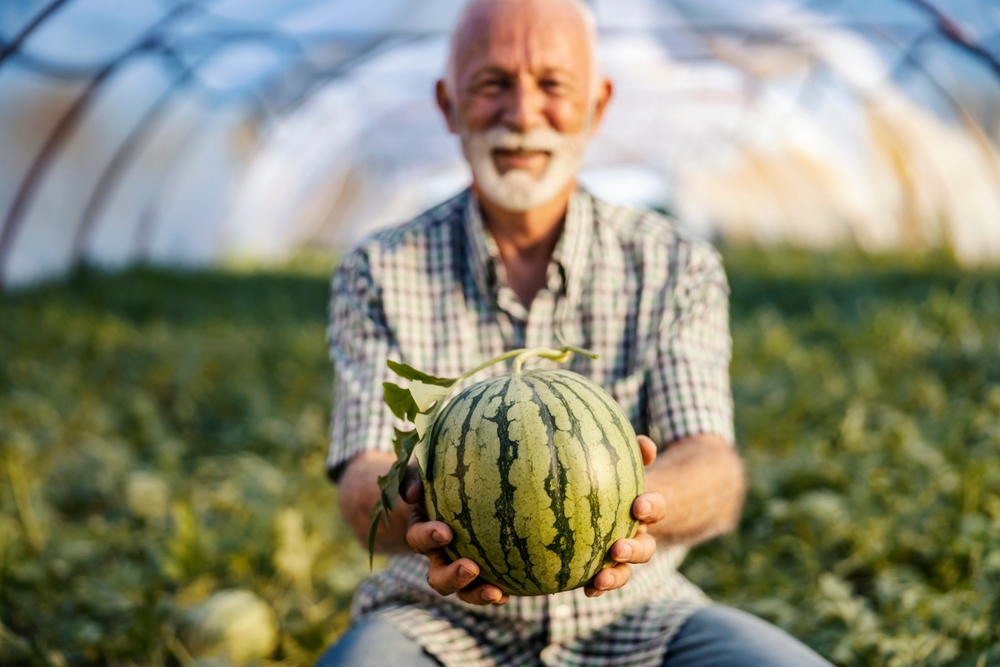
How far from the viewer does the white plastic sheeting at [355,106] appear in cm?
1053

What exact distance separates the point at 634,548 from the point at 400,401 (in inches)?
19.3

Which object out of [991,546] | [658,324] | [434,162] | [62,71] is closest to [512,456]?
[658,324]

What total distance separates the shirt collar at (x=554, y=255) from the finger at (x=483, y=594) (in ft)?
2.88

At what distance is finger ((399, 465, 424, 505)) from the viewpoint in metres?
1.74

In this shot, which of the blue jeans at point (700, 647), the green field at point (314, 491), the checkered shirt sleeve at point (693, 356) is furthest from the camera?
the green field at point (314, 491)

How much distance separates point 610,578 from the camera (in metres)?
1.66

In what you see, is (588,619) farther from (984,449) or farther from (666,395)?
(984,449)

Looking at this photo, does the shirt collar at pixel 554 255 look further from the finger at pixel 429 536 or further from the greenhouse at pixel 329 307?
the finger at pixel 429 536

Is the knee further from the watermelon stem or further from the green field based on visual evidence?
the green field

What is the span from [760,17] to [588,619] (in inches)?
462

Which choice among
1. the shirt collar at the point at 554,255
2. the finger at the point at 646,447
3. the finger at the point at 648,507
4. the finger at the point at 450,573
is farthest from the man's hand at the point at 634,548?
the shirt collar at the point at 554,255

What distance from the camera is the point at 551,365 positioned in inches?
94.0

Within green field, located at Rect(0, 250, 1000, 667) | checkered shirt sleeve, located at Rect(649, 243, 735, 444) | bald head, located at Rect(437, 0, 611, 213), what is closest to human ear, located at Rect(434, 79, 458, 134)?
bald head, located at Rect(437, 0, 611, 213)

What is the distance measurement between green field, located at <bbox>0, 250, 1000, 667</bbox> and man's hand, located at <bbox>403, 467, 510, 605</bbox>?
143 centimetres
